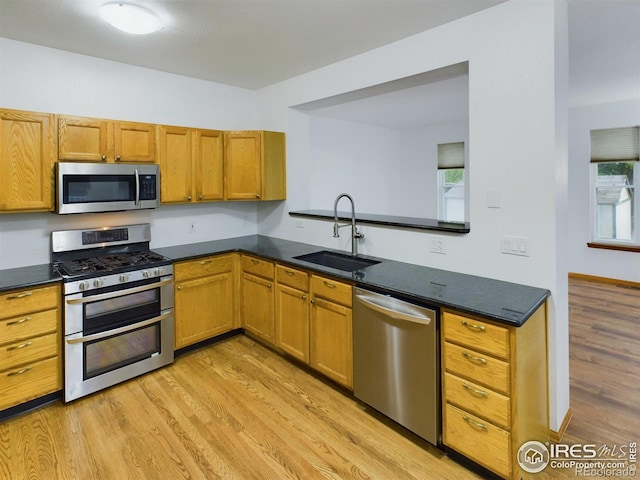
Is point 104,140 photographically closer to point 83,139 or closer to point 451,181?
point 83,139

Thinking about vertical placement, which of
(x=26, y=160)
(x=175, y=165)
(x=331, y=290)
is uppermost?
(x=175, y=165)

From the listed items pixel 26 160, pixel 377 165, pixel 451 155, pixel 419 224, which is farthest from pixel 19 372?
pixel 451 155

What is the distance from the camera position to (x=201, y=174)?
358 centimetres

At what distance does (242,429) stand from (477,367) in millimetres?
1464

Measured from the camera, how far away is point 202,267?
331 centimetres

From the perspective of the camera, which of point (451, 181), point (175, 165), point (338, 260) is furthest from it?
point (451, 181)

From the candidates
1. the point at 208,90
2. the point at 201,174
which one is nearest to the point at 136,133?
the point at 201,174

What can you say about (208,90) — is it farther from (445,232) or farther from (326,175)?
(445,232)

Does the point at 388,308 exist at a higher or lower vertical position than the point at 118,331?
higher

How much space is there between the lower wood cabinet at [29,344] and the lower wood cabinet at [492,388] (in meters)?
2.55

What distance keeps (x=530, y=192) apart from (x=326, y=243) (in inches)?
73.4

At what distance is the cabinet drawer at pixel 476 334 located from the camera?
1733mm

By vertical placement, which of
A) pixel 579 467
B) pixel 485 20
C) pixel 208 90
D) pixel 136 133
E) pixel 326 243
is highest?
pixel 208 90

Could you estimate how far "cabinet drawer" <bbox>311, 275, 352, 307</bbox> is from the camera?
2502 mm
